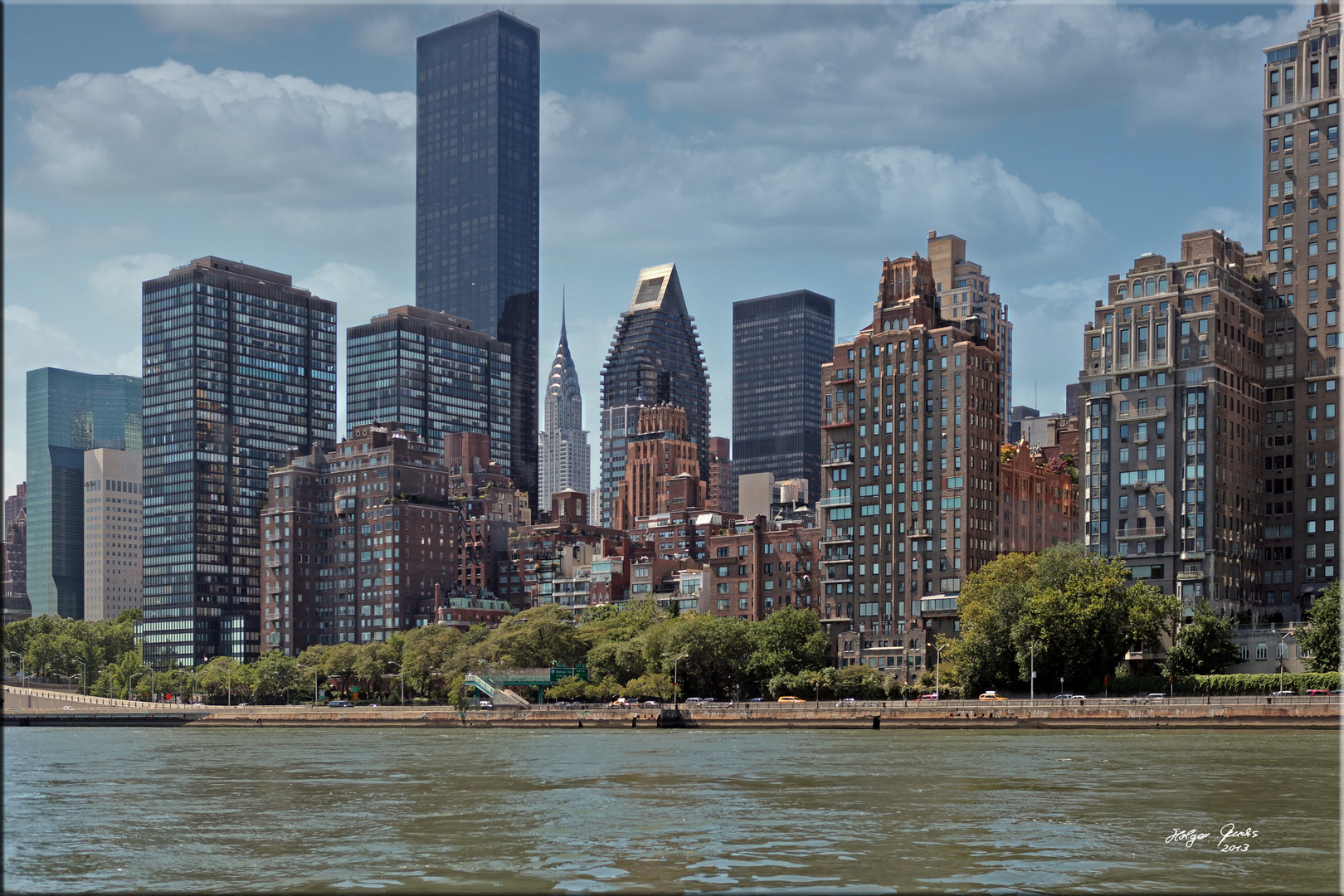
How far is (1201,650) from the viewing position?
17912cm

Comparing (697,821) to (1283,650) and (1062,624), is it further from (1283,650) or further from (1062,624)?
(1283,650)

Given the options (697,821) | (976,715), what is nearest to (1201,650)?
(976,715)

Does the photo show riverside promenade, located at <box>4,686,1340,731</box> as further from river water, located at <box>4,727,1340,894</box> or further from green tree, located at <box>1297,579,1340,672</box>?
river water, located at <box>4,727,1340,894</box>

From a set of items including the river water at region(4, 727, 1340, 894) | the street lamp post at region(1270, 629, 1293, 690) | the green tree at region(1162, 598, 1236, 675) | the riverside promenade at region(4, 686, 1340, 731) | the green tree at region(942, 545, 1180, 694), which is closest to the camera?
→ the river water at region(4, 727, 1340, 894)

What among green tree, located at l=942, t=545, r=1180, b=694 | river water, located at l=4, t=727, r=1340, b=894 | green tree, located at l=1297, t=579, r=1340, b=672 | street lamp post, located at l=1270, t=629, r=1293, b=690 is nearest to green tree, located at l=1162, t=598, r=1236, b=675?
green tree, located at l=942, t=545, r=1180, b=694

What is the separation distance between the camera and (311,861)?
160 feet

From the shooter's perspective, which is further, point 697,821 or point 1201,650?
point 1201,650

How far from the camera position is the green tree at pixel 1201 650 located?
179 m

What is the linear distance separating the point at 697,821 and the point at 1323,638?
12792cm

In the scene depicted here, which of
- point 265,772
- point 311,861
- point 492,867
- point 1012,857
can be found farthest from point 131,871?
point 265,772

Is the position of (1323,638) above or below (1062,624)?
below

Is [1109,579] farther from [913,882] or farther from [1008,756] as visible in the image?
[913,882]

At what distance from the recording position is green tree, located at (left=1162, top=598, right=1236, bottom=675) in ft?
586

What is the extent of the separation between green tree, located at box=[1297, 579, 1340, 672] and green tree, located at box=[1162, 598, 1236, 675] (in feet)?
32.3
